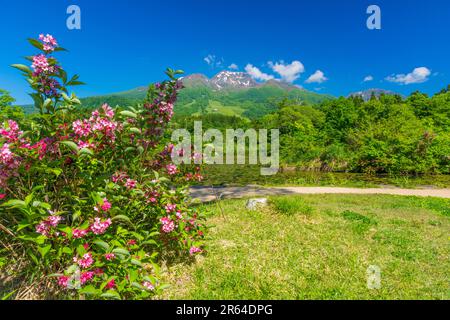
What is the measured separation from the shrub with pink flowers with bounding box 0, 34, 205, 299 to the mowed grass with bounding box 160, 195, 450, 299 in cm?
77

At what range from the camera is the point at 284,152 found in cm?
2986

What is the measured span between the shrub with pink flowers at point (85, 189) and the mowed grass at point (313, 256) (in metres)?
0.77

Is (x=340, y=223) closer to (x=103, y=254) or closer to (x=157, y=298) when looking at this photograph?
(x=157, y=298)

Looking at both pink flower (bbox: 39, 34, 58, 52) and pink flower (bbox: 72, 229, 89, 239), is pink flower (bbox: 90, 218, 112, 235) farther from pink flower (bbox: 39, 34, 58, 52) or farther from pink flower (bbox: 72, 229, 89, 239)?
pink flower (bbox: 39, 34, 58, 52)

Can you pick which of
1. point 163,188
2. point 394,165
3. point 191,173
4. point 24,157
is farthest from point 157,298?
point 394,165

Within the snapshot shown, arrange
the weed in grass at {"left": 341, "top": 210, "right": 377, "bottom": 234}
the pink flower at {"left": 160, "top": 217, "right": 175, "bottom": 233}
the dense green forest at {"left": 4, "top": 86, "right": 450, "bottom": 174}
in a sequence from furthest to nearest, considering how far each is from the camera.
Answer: the dense green forest at {"left": 4, "top": 86, "right": 450, "bottom": 174} < the weed in grass at {"left": 341, "top": 210, "right": 377, "bottom": 234} < the pink flower at {"left": 160, "top": 217, "right": 175, "bottom": 233}

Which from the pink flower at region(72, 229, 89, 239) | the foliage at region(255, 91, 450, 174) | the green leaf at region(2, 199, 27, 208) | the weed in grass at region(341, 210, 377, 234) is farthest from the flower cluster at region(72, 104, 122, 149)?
the foliage at region(255, 91, 450, 174)

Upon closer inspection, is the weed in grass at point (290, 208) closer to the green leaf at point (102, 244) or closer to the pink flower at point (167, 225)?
the pink flower at point (167, 225)

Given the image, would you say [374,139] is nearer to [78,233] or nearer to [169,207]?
[169,207]

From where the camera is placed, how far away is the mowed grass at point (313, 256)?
402cm

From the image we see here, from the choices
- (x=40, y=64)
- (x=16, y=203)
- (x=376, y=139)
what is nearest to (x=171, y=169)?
(x=16, y=203)

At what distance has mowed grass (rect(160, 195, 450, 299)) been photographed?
402cm

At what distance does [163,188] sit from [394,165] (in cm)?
2264

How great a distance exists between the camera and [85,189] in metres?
3.15
